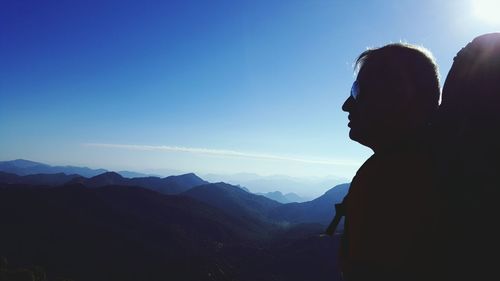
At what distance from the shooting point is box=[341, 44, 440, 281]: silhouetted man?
1.76 m

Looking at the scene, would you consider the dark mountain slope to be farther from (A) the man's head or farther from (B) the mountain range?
(A) the man's head

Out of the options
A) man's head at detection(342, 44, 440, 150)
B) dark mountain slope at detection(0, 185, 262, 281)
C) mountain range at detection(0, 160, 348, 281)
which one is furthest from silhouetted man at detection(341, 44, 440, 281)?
mountain range at detection(0, 160, 348, 281)

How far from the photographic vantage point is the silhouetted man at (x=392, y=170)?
176 centimetres

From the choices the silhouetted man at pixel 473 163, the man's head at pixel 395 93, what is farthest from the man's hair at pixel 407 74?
the silhouetted man at pixel 473 163

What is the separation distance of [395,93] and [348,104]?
375 mm

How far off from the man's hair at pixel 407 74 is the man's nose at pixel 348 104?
0.72 feet

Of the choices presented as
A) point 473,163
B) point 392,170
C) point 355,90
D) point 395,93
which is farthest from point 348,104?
point 473,163

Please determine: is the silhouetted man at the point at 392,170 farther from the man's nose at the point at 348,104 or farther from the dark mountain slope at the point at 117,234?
the dark mountain slope at the point at 117,234

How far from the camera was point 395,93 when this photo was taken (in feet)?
7.00

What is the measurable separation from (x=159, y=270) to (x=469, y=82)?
341 ft

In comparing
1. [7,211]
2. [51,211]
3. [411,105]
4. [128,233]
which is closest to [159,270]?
[128,233]

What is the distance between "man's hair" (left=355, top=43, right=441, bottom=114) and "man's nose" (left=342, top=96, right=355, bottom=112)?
0.22 metres

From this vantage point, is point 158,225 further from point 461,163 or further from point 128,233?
point 461,163

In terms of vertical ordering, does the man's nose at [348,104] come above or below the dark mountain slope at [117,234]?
above
